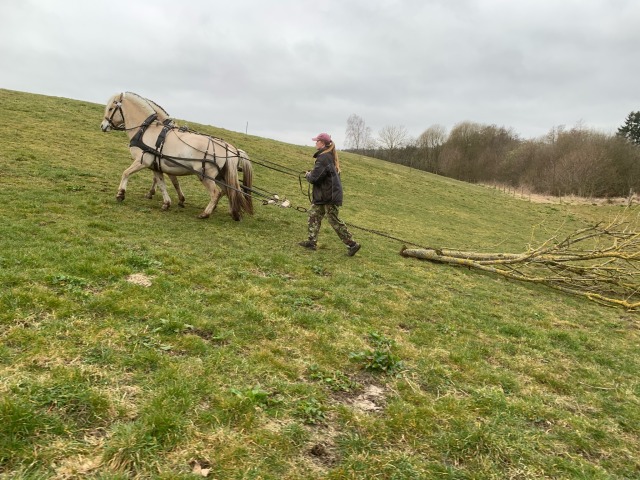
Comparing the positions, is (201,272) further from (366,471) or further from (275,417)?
(366,471)

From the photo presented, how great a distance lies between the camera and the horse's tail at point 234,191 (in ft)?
32.8

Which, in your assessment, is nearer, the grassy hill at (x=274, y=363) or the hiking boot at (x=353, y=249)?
the grassy hill at (x=274, y=363)

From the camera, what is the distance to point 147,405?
3.06 m

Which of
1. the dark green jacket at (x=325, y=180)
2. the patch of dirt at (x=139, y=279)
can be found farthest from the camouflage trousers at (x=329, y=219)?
the patch of dirt at (x=139, y=279)

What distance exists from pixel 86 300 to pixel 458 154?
249ft

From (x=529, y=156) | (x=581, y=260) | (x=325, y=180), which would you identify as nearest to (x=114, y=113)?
(x=325, y=180)

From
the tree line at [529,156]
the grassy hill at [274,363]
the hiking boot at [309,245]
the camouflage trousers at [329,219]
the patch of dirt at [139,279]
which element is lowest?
the grassy hill at [274,363]

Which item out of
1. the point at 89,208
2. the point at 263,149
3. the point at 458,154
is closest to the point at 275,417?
the point at 89,208

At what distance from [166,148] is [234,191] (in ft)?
6.29

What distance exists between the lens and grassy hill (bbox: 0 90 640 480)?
2.85 m

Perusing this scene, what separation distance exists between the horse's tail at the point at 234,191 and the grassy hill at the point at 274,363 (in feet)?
3.22

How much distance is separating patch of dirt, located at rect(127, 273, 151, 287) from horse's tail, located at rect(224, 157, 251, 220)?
4.59 metres

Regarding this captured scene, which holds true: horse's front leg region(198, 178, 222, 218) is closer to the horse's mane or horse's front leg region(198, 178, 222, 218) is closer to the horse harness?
the horse harness

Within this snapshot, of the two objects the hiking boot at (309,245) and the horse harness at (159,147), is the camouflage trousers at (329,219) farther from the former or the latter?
the horse harness at (159,147)
